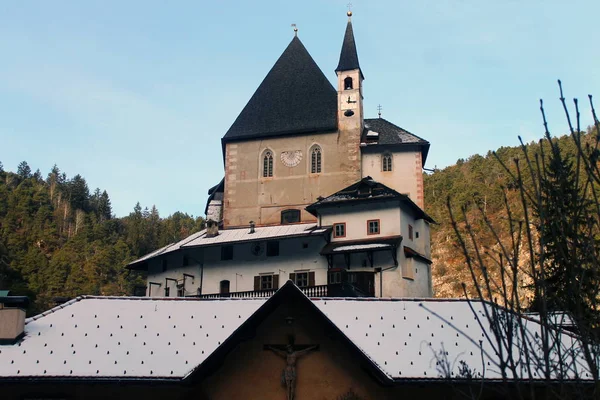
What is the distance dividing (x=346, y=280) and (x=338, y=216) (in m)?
5.86

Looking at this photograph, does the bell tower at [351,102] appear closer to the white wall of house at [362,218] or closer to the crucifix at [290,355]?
the white wall of house at [362,218]

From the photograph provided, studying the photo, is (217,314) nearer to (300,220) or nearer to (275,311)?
(275,311)

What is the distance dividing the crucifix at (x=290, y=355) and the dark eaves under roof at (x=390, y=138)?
126 ft

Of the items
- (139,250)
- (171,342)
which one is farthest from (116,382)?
(139,250)

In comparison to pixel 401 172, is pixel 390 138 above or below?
above

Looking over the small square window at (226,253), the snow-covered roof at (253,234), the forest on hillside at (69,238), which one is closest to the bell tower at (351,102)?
the snow-covered roof at (253,234)

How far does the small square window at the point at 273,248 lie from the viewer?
171 ft

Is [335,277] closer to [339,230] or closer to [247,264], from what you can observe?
[339,230]

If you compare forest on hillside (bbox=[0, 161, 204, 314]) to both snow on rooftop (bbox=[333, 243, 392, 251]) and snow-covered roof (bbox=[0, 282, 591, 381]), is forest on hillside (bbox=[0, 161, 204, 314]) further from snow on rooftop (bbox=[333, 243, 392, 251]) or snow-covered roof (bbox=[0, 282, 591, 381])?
snow-covered roof (bbox=[0, 282, 591, 381])

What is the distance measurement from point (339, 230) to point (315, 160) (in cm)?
899

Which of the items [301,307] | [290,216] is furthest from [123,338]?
[290,216]

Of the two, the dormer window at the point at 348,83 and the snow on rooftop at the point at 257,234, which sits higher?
Result: the dormer window at the point at 348,83

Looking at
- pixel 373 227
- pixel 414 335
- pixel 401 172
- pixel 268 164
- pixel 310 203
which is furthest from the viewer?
pixel 268 164

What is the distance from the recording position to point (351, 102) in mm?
58812
